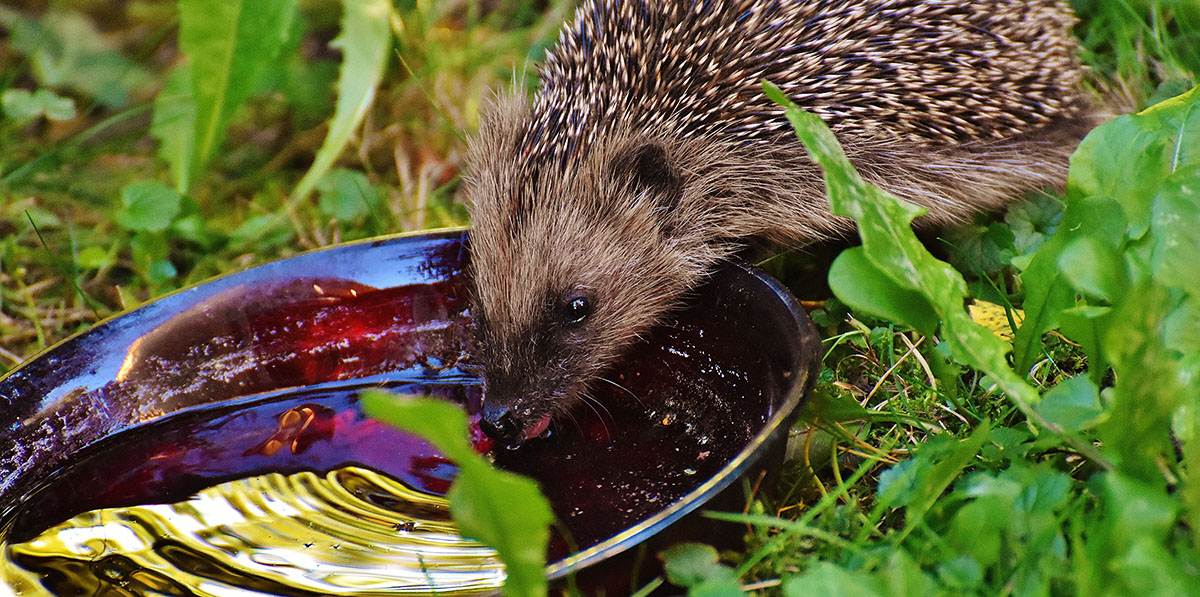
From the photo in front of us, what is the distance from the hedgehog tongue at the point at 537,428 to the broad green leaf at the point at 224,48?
159 centimetres

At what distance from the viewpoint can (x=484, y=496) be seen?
1.31 m

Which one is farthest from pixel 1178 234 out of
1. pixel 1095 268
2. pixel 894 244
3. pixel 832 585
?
pixel 832 585

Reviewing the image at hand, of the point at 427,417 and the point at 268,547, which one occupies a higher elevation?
the point at 268,547

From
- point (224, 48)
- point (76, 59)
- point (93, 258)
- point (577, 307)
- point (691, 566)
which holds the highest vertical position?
point (76, 59)

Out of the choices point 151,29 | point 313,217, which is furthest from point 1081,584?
point 151,29

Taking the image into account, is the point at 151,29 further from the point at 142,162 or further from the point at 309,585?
the point at 309,585

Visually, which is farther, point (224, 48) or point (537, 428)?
point (224, 48)

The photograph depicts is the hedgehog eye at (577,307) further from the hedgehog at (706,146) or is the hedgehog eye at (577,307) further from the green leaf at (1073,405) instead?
the green leaf at (1073,405)

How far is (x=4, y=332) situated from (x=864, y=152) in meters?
2.43

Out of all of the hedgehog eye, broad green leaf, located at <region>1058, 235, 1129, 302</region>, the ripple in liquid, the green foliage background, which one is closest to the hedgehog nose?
the ripple in liquid

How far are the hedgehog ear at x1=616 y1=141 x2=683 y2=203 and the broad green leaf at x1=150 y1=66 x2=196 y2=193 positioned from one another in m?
1.61

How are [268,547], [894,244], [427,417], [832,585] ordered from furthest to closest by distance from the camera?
[268,547] < [894,244] < [832,585] < [427,417]

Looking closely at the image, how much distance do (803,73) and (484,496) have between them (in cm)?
159

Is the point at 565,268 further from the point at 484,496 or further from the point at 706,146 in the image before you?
the point at 484,496
